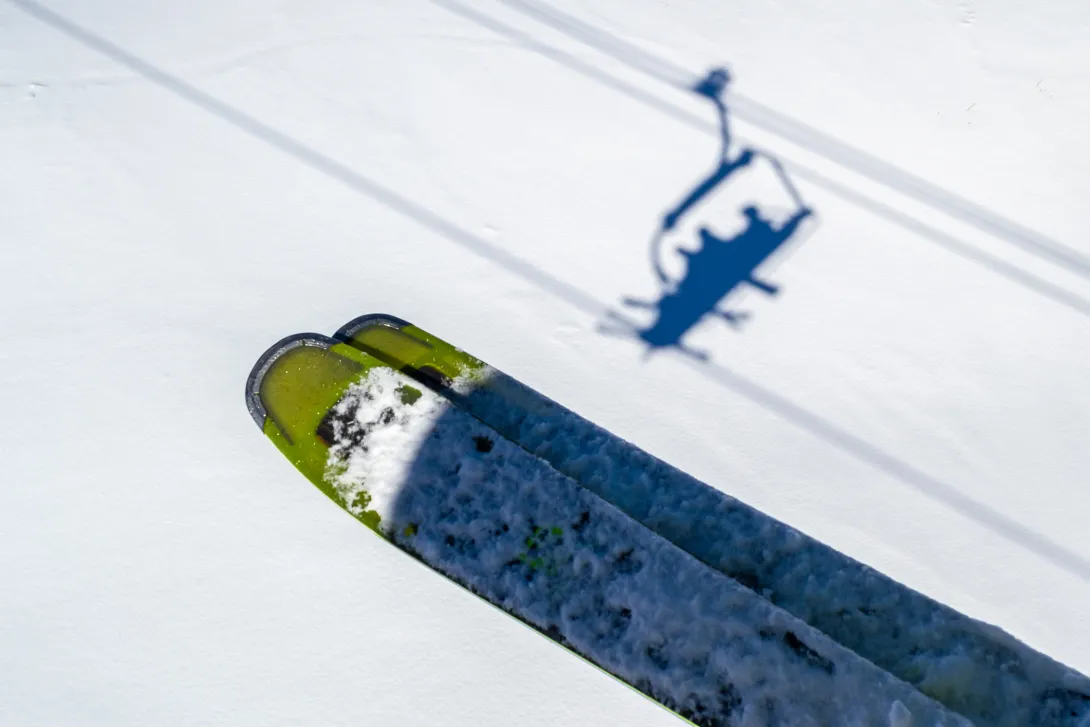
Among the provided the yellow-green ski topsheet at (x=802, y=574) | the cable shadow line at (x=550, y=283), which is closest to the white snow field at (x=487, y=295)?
the cable shadow line at (x=550, y=283)

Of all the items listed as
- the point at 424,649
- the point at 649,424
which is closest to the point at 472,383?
the point at 649,424

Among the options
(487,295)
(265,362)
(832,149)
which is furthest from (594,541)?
(832,149)

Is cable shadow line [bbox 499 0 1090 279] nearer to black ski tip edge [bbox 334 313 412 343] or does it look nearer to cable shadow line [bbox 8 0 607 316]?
cable shadow line [bbox 8 0 607 316]

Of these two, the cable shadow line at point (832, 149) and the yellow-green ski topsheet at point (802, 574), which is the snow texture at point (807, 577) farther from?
the cable shadow line at point (832, 149)

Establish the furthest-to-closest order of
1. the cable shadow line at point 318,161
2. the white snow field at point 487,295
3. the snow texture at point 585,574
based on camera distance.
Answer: the cable shadow line at point 318,161 → the white snow field at point 487,295 → the snow texture at point 585,574

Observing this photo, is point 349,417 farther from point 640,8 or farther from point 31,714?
point 640,8

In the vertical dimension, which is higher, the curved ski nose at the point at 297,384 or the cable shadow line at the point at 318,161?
the cable shadow line at the point at 318,161

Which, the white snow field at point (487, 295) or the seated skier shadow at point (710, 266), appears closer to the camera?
the white snow field at point (487, 295)

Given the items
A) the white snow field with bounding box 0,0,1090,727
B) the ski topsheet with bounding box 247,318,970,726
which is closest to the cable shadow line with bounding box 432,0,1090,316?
the white snow field with bounding box 0,0,1090,727
